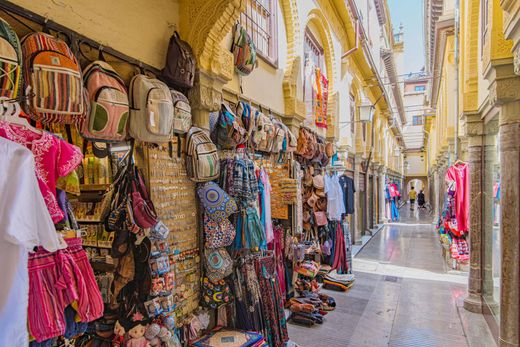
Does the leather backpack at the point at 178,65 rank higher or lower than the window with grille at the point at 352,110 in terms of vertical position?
lower

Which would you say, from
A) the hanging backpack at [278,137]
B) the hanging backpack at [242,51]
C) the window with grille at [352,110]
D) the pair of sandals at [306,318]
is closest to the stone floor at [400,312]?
the pair of sandals at [306,318]

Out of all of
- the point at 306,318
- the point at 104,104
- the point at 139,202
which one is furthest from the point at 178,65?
the point at 306,318

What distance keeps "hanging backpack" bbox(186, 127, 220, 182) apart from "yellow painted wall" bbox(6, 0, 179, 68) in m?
0.68

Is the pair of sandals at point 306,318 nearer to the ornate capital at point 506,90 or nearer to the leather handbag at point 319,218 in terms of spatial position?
the leather handbag at point 319,218

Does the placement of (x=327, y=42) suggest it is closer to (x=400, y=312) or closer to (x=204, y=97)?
(x=204, y=97)

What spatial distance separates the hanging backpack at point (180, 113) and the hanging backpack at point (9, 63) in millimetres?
1214

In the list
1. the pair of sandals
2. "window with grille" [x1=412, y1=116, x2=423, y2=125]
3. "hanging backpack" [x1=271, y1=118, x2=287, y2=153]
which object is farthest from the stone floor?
"window with grille" [x1=412, y1=116, x2=423, y2=125]

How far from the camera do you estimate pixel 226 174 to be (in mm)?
3363

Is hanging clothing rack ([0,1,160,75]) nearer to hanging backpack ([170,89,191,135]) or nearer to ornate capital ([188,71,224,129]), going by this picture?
hanging backpack ([170,89,191,135])

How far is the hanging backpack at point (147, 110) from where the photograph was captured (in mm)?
2328

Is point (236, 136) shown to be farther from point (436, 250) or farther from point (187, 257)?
point (436, 250)

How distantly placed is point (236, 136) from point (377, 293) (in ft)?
14.5

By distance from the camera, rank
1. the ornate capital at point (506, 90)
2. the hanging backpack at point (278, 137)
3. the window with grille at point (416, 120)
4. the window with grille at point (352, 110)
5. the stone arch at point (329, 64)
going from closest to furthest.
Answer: the ornate capital at point (506, 90) < the hanging backpack at point (278, 137) < the stone arch at point (329, 64) < the window with grille at point (352, 110) < the window with grille at point (416, 120)

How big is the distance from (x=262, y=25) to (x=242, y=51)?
4.76ft
